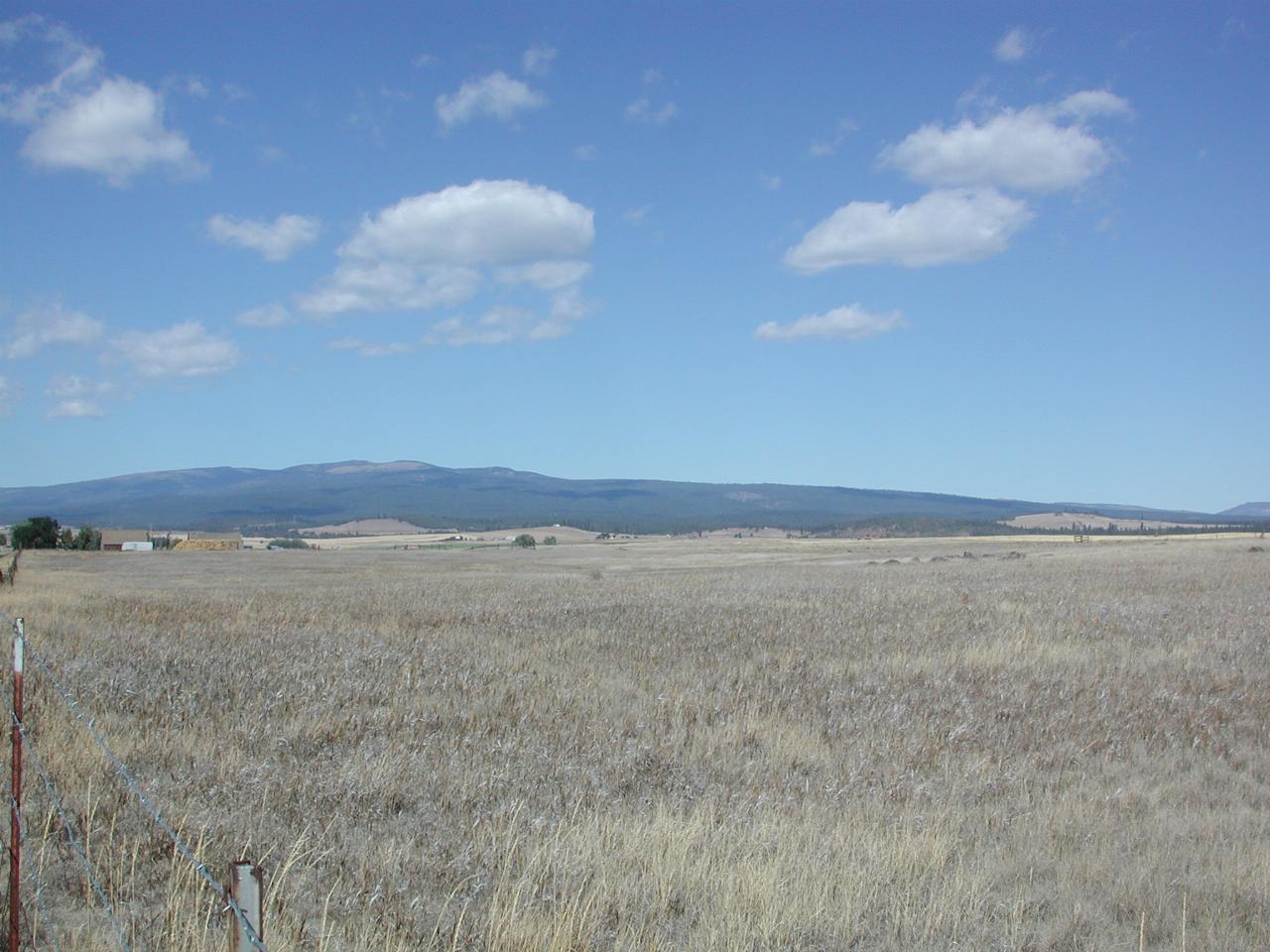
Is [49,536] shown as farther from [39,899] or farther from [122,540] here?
[39,899]

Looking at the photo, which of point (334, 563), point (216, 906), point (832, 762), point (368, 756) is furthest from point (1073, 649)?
point (334, 563)

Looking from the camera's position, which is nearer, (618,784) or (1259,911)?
(1259,911)

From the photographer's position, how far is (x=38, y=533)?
342 feet

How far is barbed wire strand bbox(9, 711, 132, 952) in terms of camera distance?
16.0ft

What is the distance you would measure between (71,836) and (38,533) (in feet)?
372

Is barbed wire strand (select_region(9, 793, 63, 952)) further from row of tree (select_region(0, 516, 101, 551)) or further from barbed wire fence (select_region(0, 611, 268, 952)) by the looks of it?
row of tree (select_region(0, 516, 101, 551))

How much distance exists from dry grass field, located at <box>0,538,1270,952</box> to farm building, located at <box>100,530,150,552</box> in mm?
110936

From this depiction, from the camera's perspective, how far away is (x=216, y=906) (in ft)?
18.4

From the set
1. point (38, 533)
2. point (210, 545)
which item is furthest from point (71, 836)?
point (210, 545)

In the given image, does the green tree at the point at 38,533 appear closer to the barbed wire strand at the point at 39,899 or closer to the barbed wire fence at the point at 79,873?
the barbed wire fence at the point at 79,873

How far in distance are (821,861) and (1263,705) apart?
8.46 m

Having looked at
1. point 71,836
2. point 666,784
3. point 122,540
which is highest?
point 71,836

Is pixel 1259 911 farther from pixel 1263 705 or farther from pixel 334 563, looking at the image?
pixel 334 563

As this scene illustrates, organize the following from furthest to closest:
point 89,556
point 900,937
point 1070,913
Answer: point 89,556
point 1070,913
point 900,937
